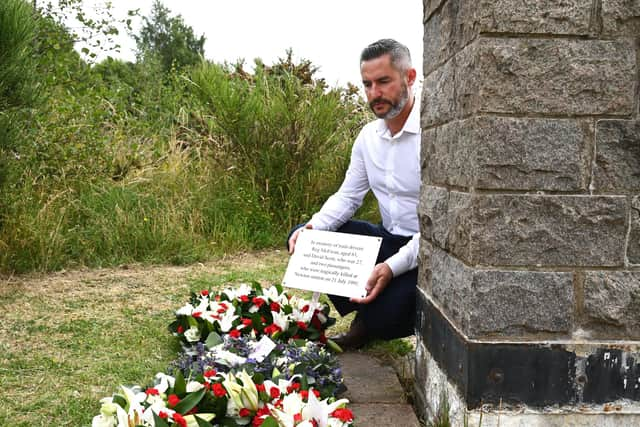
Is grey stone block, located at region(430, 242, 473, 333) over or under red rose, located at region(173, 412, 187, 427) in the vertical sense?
over

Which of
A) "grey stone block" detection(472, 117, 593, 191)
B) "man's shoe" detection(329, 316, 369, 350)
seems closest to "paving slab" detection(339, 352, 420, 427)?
"man's shoe" detection(329, 316, 369, 350)

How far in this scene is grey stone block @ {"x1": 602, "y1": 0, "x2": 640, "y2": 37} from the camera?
1.75m

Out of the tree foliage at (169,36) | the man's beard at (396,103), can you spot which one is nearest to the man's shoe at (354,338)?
the man's beard at (396,103)

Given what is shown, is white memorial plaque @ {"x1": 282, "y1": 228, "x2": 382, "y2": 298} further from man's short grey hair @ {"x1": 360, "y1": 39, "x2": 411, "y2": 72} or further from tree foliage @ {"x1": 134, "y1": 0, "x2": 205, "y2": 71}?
tree foliage @ {"x1": 134, "y1": 0, "x2": 205, "y2": 71}

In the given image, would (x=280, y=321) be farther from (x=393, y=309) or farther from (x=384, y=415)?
(x=384, y=415)

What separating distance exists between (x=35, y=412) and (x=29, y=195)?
3.48 meters

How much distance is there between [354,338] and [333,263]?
2.33 ft

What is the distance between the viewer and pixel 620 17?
5.74ft

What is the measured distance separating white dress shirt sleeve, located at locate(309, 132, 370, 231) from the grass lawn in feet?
2.33

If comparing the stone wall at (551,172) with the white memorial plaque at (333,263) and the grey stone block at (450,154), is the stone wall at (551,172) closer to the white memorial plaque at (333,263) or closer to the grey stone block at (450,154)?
the grey stone block at (450,154)

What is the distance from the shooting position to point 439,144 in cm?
225

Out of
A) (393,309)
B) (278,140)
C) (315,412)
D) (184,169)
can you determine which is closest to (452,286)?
(315,412)

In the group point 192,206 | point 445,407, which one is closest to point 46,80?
point 192,206

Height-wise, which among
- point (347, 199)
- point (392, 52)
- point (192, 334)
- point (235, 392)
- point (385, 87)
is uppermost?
point (392, 52)
